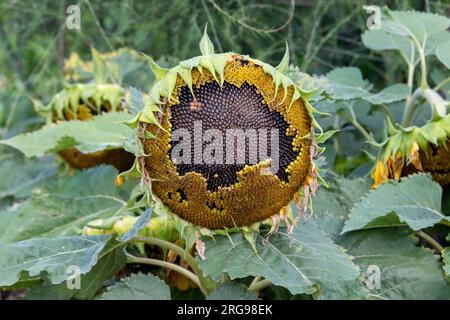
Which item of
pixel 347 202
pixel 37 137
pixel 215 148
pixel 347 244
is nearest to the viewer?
pixel 215 148

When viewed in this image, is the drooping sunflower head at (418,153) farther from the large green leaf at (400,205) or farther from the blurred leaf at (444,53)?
the blurred leaf at (444,53)

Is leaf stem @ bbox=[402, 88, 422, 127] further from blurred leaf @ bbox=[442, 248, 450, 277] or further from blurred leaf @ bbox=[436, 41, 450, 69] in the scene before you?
blurred leaf @ bbox=[442, 248, 450, 277]

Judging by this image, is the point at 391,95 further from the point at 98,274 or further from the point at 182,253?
the point at 98,274

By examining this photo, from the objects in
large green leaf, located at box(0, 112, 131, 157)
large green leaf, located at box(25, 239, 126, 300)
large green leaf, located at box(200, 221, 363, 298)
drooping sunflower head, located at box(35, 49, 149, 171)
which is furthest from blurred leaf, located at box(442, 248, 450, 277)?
drooping sunflower head, located at box(35, 49, 149, 171)

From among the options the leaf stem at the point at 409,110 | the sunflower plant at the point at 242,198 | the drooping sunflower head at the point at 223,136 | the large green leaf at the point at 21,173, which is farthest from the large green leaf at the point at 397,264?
the large green leaf at the point at 21,173

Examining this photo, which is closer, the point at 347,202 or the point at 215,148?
the point at 215,148

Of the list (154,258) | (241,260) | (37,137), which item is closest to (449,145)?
(241,260)
